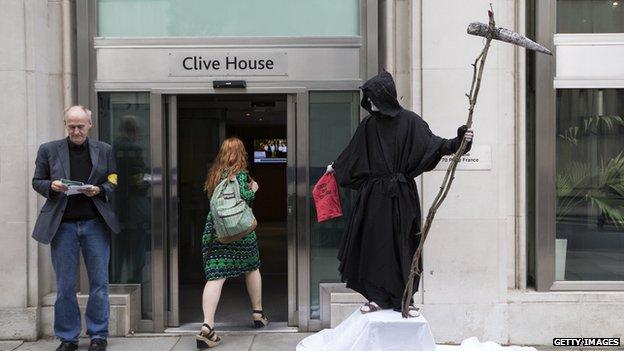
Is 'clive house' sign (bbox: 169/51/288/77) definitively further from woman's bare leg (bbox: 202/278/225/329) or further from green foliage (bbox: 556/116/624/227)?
green foliage (bbox: 556/116/624/227)

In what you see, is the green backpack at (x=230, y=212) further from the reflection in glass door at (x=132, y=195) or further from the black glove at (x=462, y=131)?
the black glove at (x=462, y=131)

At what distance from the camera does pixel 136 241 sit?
6.06 metres

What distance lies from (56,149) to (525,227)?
4275 mm

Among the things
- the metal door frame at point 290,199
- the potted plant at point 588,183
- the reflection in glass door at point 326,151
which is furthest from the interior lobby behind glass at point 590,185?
the metal door frame at point 290,199

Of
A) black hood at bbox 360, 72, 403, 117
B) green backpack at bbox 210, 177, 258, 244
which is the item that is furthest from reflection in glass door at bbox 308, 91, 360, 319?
black hood at bbox 360, 72, 403, 117

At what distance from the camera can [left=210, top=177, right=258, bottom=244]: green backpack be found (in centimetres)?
545

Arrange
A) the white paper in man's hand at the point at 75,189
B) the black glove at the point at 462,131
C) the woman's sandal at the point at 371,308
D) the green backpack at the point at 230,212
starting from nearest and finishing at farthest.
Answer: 1. the black glove at the point at 462,131
2. the woman's sandal at the point at 371,308
3. the white paper in man's hand at the point at 75,189
4. the green backpack at the point at 230,212

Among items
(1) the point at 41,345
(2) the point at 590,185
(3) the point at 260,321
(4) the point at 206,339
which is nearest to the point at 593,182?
(2) the point at 590,185

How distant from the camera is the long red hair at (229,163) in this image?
18.5ft

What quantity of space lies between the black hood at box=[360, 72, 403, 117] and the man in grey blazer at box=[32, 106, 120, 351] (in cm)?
243

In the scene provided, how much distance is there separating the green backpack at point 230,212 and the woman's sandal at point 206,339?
808 mm

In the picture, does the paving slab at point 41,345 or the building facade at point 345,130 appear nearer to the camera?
the paving slab at point 41,345

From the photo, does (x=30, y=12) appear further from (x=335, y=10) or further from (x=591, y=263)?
(x=591, y=263)

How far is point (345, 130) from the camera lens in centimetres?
608
